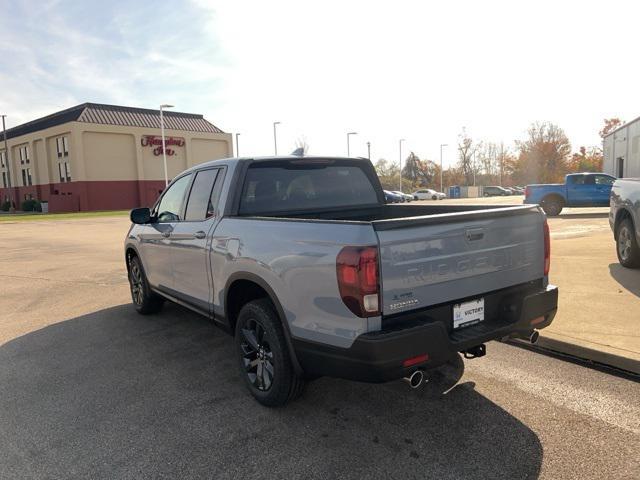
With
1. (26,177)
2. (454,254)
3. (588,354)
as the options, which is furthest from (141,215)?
(26,177)

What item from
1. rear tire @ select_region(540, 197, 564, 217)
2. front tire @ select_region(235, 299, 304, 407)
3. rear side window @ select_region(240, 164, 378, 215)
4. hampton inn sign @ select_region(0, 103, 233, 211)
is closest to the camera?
front tire @ select_region(235, 299, 304, 407)

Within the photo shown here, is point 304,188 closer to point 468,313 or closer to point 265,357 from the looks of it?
point 265,357

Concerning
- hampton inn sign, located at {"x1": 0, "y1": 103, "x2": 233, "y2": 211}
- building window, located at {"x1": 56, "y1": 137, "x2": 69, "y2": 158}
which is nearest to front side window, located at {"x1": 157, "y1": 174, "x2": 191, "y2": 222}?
hampton inn sign, located at {"x1": 0, "y1": 103, "x2": 233, "y2": 211}

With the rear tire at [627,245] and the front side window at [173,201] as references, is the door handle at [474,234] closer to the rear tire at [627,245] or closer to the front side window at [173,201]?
the front side window at [173,201]

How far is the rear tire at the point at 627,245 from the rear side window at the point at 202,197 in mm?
6253

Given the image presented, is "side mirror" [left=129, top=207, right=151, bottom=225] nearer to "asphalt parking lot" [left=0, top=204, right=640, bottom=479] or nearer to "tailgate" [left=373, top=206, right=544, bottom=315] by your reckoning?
"asphalt parking lot" [left=0, top=204, right=640, bottom=479]

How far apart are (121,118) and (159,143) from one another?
172 inches

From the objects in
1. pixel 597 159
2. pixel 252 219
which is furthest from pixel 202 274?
pixel 597 159

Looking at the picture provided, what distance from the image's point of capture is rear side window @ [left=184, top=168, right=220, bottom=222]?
437 centimetres

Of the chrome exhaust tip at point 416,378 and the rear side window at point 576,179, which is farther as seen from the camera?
the rear side window at point 576,179

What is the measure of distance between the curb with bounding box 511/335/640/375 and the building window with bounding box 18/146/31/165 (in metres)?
60.7

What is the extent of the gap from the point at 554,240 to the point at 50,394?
1105 cm

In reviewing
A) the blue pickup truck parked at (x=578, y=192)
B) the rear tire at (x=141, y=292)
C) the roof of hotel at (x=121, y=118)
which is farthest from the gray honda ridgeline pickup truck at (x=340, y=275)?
the roof of hotel at (x=121, y=118)

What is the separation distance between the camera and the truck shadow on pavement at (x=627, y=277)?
6185 millimetres
